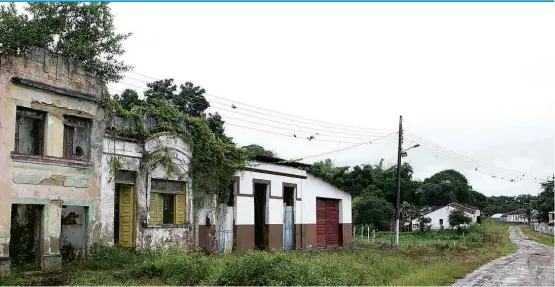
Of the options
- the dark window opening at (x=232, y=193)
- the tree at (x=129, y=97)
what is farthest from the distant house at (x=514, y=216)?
the dark window opening at (x=232, y=193)

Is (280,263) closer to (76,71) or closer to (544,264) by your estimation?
(76,71)

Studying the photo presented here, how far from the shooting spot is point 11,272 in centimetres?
1405

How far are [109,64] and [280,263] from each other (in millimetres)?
20627

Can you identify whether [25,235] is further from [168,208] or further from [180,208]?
[180,208]

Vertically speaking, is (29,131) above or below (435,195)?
above

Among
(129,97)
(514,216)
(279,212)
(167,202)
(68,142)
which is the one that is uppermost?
(129,97)

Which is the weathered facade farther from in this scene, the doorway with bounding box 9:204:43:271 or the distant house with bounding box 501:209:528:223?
the distant house with bounding box 501:209:528:223

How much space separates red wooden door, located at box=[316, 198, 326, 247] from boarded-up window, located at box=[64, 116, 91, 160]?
1497cm

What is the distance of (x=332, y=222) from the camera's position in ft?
98.6

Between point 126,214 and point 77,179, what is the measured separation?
8.43 feet

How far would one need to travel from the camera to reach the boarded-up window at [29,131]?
1486 cm

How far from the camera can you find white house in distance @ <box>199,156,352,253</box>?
74.7 ft

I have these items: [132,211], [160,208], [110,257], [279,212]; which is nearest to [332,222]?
[279,212]

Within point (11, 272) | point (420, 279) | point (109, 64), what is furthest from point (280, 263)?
point (109, 64)
